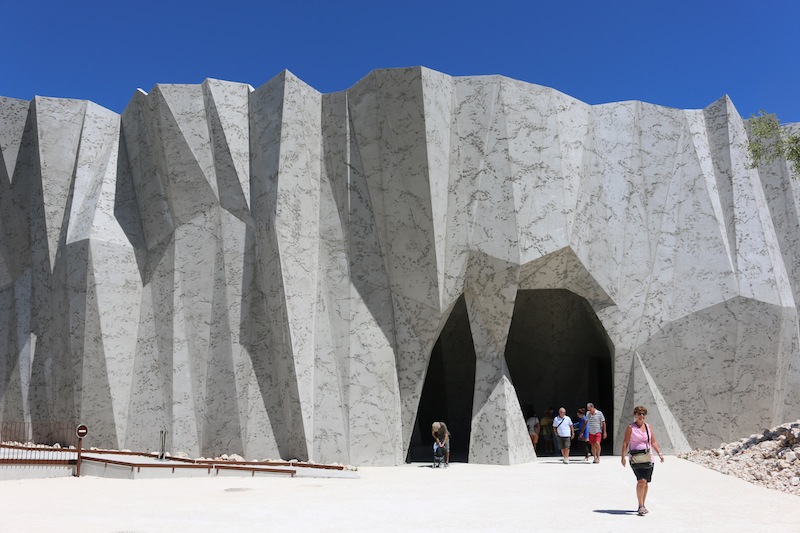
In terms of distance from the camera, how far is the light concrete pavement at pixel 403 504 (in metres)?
7.51

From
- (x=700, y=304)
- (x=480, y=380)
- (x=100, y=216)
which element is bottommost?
(x=480, y=380)

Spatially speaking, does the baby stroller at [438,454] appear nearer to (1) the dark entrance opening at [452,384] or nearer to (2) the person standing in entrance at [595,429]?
(2) the person standing in entrance at [595,429]

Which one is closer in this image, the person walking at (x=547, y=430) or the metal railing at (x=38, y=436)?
the metal railing at (x=38, y=436)

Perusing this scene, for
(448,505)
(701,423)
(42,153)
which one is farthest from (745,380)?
(42,153)

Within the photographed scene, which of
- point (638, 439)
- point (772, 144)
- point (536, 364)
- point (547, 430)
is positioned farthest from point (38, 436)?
point (772, 144)

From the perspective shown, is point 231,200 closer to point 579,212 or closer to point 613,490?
point 579,212

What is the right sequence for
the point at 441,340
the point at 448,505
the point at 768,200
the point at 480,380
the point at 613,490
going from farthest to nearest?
the point at 441,340 → the point at 768,200 → the point at 480,380 → the point at 613,490 → the point at 448,505

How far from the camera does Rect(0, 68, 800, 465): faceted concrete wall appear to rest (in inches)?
671

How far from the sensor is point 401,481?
12.7 metres

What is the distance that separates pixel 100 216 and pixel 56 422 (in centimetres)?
502

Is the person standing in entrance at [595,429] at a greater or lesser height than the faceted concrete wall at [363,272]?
lesser

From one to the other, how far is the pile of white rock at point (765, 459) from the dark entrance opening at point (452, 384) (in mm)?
8345

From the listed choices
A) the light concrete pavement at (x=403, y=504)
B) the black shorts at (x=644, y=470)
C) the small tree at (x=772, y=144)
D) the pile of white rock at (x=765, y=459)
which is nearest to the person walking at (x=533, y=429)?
the pile of white rock at (x=765, y=459)

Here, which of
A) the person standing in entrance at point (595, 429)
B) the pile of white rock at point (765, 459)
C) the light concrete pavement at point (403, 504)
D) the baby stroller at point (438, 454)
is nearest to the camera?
the light concrete pavement at point (403, 504)
